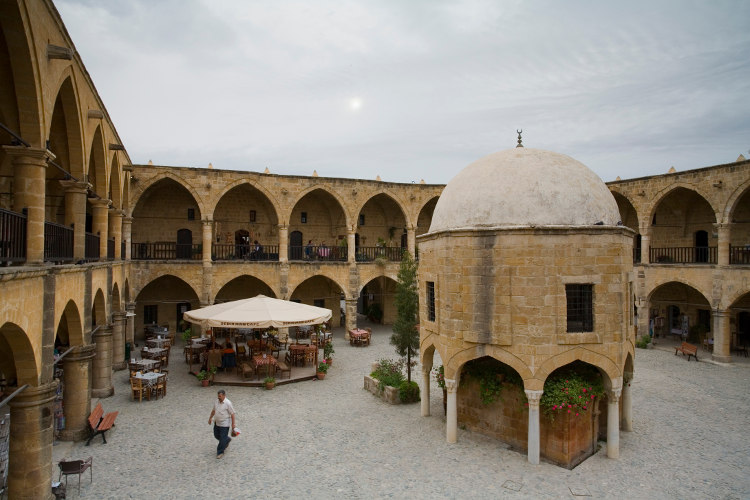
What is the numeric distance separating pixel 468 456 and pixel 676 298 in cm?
1890

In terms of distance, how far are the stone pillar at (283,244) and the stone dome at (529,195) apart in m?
12.1

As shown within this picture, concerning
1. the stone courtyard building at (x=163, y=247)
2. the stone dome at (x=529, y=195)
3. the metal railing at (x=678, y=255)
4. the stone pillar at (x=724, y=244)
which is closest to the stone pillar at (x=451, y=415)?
the stone courtyard building at (x=163, y=247)

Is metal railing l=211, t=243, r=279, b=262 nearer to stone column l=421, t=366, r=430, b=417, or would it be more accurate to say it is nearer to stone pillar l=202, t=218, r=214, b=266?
stone pillar l=202, t=218, r=214, b=266

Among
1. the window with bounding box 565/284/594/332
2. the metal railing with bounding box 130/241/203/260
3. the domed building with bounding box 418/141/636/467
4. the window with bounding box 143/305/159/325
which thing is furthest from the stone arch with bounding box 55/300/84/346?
the window with bounding box 143/305/159/325

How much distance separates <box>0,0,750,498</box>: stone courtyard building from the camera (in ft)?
22.1

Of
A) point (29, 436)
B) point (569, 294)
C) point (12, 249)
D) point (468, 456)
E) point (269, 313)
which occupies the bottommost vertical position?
point (468, 456)

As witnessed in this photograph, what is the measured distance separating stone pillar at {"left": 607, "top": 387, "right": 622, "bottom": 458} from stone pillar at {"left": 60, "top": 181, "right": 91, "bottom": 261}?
11.8m

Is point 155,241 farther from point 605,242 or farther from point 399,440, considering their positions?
point 605,242

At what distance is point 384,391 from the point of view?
12688 mm

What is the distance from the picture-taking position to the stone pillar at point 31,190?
672 cm

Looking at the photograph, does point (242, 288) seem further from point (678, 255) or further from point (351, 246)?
point (678, 255)

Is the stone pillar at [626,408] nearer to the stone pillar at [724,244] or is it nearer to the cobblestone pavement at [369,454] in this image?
the cobblestone pavement at [369,454]

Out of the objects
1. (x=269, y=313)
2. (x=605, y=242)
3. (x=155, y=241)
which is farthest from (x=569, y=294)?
(x=155, y=241)

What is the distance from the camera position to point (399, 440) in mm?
9977
